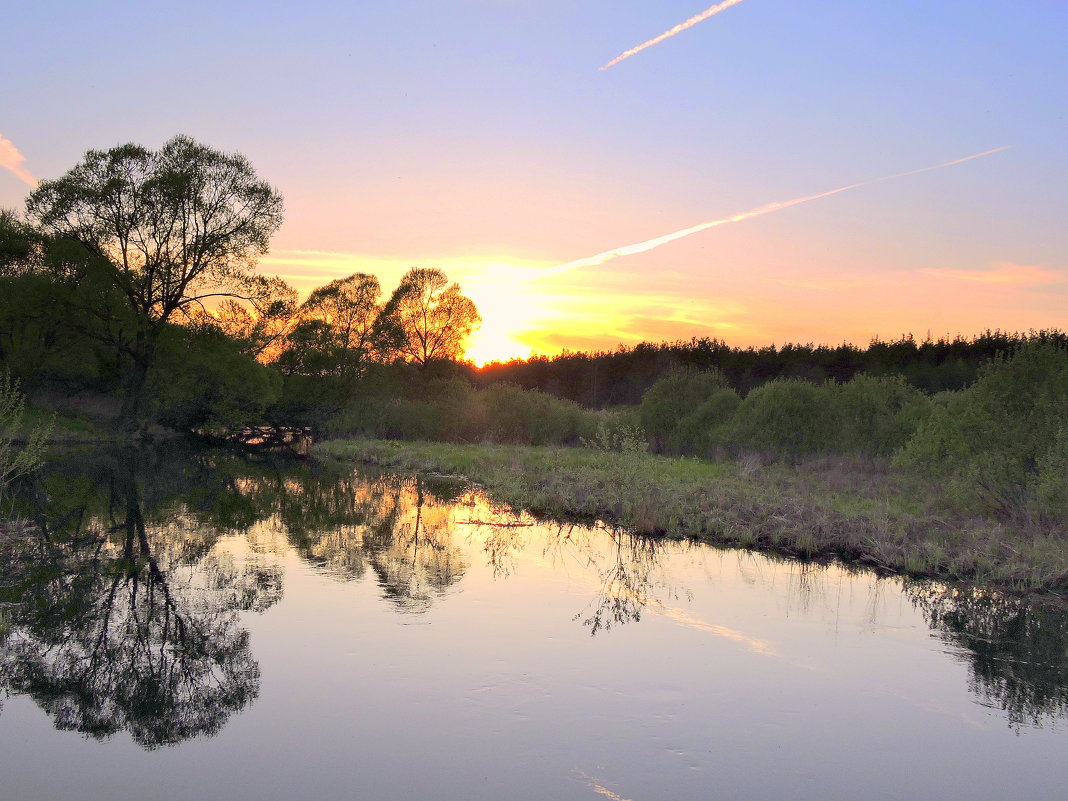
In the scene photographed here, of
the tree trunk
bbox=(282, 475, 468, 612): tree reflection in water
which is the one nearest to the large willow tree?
the tree trunk

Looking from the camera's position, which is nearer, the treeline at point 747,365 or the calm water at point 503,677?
the calm water at point 503,677

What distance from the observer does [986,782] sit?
573cm

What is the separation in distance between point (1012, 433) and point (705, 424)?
1664 cm

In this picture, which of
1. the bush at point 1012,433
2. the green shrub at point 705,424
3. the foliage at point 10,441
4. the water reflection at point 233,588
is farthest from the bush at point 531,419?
the bush at point 1012,433

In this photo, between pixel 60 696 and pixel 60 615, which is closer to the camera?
pixel 60 696

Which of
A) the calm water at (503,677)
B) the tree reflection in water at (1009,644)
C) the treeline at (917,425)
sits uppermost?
the treeline at (917,425)

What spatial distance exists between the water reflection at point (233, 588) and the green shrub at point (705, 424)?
13.9m

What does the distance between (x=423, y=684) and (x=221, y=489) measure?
16009 millimetres

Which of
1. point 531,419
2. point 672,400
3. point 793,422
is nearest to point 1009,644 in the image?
point 793,422

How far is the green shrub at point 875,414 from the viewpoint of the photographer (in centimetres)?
2638

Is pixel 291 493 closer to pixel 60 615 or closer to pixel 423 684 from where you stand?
pixel 60 615

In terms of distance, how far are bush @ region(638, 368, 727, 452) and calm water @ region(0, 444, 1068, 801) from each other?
19536 mm

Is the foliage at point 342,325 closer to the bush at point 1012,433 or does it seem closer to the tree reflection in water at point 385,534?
the tree reflection in water at point 385,534

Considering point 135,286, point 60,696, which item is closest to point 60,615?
point 60,696
